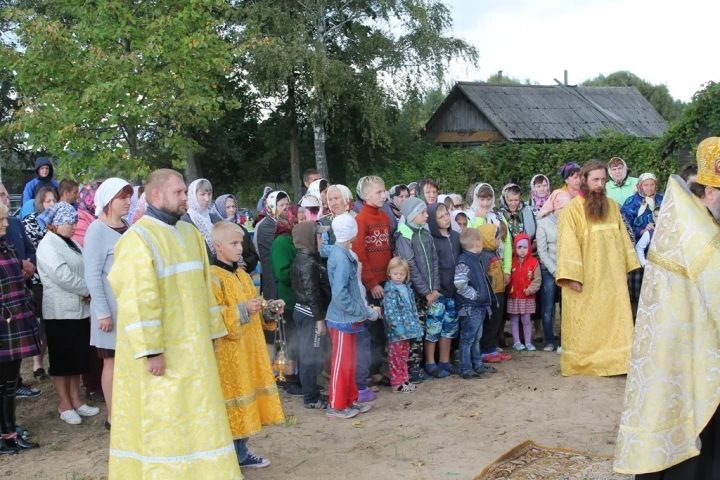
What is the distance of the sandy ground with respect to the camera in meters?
5.40

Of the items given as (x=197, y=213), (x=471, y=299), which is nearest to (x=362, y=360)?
(x=471, y=299)

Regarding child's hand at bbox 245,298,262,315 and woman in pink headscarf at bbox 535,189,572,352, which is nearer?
child's hand at bbox 245,298,262,315

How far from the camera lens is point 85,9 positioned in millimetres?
12344

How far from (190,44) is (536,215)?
6474 millimetres

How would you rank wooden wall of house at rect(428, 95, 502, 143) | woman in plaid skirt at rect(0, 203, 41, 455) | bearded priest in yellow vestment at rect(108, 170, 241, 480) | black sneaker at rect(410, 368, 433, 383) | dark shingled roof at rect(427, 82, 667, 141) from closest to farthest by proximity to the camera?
1. bearded priest in yellow vestment at rect(108, 170, 241, 480)
2. woman in plaid skirt at rect(0, 203, 41, 455)
3. black sneaker at rect(410, 368, 433, 383)
4. dark shingled roof at rect(427, 82, 667, 141)
5. wooden wall of house at rect(428, 95, 502, 143)

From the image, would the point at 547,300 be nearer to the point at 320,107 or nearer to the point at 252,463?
the point at 252,463

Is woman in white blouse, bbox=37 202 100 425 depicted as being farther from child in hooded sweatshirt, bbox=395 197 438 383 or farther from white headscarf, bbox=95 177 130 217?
child in hooded sweatshirt, bbox=395 197 438 383

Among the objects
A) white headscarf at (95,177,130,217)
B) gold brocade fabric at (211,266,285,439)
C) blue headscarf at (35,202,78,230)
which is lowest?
gold brocade fabric at (211,266,285,439)

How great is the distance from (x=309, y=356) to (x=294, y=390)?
2.08ft

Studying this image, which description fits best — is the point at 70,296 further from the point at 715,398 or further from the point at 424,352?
the point at 715,398

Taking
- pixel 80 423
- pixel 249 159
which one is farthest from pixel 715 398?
pixel 249 159

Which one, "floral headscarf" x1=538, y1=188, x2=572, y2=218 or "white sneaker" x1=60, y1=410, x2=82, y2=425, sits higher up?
"floral headscarf" x1=538, y1=188, x2=572, y2=218

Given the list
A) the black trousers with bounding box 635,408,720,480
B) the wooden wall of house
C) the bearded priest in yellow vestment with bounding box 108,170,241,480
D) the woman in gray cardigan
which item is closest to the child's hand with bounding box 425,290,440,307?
the woman in gray cardigan

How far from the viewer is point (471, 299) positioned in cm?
797
